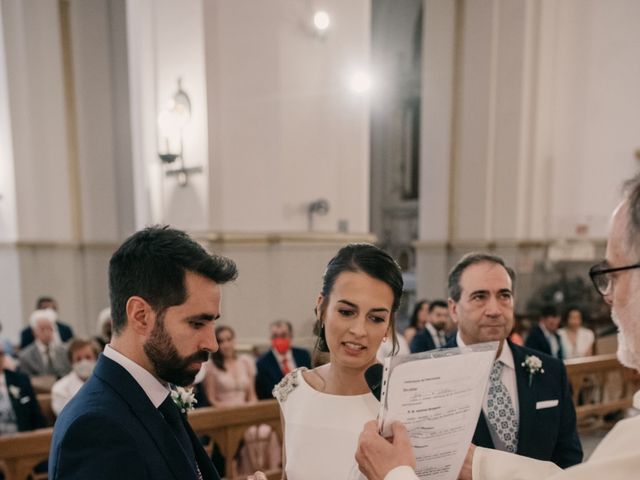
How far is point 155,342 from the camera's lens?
1308mm

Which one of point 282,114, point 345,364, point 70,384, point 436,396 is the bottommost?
point 70,384

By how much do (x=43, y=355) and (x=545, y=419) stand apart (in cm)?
517

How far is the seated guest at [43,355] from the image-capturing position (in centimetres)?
520

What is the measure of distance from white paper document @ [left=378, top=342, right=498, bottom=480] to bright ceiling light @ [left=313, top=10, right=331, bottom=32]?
517 centimetres

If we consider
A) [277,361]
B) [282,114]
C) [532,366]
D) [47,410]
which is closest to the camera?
[532,366]

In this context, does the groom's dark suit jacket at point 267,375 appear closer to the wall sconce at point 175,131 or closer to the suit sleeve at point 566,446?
the wall sconce at point 175,131

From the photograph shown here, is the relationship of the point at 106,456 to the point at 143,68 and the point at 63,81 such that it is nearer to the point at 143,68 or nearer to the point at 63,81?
the point at 143,68

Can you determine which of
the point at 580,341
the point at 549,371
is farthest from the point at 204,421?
the point at 580,341

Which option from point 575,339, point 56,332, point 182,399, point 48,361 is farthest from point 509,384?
point 56,332

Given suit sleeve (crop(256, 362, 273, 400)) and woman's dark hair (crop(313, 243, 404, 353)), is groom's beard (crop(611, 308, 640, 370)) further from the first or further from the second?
suit sleeve (crop(256, 362, 273, 400))

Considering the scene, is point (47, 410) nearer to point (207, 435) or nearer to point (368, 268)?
point (207, 435)

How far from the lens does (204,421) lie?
305 centimetres

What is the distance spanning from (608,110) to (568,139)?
0.95 meters

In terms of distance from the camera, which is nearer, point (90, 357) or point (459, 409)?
point (459, 409)
